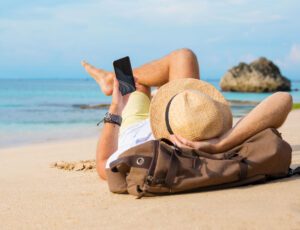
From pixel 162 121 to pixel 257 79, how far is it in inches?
1793

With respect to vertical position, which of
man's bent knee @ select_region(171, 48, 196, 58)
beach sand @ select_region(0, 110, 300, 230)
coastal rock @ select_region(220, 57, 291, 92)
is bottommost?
coastal rock @ select_region(220, 57, 291, 92)

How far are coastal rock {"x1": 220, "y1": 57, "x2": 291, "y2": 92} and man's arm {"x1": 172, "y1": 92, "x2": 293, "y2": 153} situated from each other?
45.1 metres

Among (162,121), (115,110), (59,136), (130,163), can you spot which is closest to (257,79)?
(59,136)

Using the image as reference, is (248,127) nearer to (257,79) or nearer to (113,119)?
(113,119)

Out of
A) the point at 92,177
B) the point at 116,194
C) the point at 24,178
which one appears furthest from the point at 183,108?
the point at 24,178

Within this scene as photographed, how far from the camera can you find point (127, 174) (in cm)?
347

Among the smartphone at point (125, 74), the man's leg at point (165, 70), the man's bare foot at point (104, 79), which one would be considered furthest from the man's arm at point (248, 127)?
the man's bare foot at point (104, 79)

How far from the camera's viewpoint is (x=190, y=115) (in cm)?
354

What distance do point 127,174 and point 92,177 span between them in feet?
3.80

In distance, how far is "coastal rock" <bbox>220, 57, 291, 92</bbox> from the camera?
4794 centimetres

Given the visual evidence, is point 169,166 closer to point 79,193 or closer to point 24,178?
point 79,193

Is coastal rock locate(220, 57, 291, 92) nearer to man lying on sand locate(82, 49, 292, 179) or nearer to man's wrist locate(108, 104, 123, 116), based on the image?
man lying on sand locate(82, 49, 292, 179)

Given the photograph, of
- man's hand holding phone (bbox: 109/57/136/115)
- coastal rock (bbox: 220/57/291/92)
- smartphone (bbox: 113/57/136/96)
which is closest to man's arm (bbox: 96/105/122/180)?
man's hand holding phone (bbox: 109/57/136/115)

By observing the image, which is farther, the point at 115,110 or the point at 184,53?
the point at 184,53
